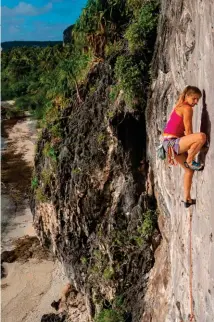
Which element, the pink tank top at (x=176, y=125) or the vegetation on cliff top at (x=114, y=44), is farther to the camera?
the vegetation on cliff top at (x=114, y=44)

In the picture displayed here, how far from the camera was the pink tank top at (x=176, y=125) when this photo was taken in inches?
331

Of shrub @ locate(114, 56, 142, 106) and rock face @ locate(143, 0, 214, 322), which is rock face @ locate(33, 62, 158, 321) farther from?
rock face @ locate(143, 0, 214, 322)

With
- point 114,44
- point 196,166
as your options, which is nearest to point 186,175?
point 196,166

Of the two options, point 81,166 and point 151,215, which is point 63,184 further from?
point 151,215

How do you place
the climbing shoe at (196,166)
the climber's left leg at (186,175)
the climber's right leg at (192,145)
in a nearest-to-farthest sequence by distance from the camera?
the climber's right leg at (192,145), the climbing shoe at (196,166), the climber's left leg at (186,175)

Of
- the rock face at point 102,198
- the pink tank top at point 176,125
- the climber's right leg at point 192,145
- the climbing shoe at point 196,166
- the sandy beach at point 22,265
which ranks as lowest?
the sandy beach at point 22,265

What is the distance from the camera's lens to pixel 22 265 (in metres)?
25.9

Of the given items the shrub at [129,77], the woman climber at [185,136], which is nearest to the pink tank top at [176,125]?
the woman climber at [185,136]

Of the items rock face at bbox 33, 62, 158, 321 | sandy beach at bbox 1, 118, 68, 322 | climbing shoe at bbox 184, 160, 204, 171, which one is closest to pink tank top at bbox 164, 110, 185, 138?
climbing shoe at bbox 184, 160, 204, 171

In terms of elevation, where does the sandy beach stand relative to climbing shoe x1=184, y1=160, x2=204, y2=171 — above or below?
below

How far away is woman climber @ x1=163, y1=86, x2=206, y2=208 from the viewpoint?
7926mm

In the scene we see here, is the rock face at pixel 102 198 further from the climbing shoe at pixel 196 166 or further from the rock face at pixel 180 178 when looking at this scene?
the climbing shoe at pixel 196 166

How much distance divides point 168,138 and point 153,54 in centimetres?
738

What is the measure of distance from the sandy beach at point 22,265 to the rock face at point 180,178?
9226 millimetres
